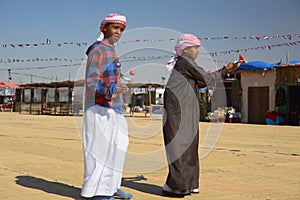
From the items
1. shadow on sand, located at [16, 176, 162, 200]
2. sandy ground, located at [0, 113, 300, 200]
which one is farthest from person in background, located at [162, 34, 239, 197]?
shadow on sand, located at [16, 176, 162, 200]

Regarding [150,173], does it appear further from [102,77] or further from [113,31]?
[113,31]

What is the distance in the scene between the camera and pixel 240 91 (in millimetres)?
A: 29547

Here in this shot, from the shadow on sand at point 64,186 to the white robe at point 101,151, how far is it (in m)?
0.47

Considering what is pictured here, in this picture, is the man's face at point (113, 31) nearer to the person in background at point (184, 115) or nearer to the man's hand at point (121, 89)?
the man's hand at point (121, 89)

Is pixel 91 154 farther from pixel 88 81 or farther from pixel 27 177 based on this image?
pixel 27 177

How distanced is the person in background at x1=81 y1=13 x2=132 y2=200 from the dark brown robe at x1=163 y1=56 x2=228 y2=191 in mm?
706

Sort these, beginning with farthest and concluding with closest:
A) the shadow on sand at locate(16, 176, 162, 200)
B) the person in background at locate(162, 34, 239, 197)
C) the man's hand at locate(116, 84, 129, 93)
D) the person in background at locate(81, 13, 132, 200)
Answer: the shadow on sand at locate(16, 176, 162, 200), the person in background at locate(162, 34, 239, 197), the person in background at locate(81, 13, 132, 200), the man's hand at locate(116, 84, 129, 93)

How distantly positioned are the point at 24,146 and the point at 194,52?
7026 mm

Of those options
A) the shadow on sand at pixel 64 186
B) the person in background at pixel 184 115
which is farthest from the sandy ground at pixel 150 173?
the person in background at pixel 184 115

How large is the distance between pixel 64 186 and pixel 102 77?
5.95ft

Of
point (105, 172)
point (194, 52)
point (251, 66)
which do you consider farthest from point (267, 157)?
point (251, 66)

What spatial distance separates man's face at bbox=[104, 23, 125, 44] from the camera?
539 cm

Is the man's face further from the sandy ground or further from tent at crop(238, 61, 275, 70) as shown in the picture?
tent at crop(238, 61, 275, 70)

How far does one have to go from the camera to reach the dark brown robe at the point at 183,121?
575cm
